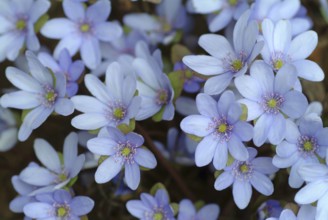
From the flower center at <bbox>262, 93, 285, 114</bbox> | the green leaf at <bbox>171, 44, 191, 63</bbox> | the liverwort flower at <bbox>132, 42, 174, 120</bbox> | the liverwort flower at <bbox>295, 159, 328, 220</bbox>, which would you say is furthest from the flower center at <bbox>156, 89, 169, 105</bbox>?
the liverwort flower at <bbox>295, 159, 328, 220</bbox>

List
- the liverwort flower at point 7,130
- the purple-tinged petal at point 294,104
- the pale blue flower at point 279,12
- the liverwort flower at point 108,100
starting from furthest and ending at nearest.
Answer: the liverwort flower at point 7,130
the pale blue flower at point 279,12
the liverwort flower at point 108,100
the purple-tinged petal at point 294,104

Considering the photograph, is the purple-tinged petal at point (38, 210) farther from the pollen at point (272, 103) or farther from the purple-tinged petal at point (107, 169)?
the pollen at point (272, 103)

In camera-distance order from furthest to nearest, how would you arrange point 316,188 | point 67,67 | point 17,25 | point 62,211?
1. point 17,25
2. point 67,67
3. point 62,211
4. point 316,188

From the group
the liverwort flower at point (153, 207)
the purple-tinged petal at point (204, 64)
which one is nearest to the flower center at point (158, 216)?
the liverwort flower at point (153, 207)

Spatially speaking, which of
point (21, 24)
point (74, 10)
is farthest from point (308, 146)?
point (21, 24)

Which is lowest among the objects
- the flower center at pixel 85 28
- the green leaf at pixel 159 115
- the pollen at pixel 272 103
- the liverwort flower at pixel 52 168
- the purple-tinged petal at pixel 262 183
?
the liverwort flower at pixel 52 168

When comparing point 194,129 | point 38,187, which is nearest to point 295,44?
point 194,129

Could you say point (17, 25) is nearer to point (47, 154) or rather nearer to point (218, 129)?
point (47, 154)
